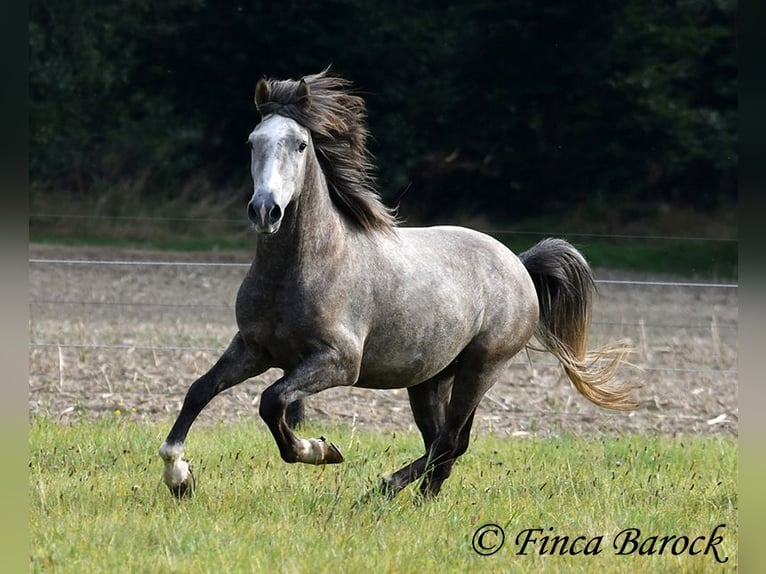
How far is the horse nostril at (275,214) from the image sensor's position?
14.7 feet

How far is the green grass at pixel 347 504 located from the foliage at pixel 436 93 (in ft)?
48.9

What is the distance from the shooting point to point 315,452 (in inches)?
196

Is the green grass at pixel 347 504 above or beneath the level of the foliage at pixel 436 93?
beneath

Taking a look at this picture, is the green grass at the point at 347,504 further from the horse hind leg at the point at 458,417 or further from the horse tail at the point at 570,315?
the horse tail at the point at 570,315

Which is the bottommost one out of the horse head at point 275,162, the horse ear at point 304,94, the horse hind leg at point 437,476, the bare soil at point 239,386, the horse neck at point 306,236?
the bare soil at point 239,386

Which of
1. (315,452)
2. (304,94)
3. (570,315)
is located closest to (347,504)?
(315,452)

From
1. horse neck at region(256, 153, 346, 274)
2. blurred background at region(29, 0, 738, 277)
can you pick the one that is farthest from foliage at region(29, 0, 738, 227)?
horse neck at region(256, 153, 346, 274)

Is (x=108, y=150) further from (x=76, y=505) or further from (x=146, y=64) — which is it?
Result: (x=76, y=505)

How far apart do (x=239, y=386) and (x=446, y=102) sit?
13.8 m

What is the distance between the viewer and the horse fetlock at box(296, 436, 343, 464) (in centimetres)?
496

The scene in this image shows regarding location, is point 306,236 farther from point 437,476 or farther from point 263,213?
point 437,476

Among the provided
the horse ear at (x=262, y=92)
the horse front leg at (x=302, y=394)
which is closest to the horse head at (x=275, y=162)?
the horse ear at (x=262, y=92)

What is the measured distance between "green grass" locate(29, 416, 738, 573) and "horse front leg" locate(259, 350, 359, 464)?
0.22m

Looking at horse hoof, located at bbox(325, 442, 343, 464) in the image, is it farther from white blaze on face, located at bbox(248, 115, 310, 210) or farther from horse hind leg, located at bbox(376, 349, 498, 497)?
white blaze on face, located at bbox(248, 115, 310, 210)
